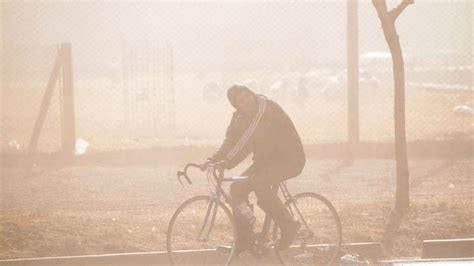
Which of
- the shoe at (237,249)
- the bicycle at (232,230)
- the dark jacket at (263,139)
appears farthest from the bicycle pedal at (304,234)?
the dark jacket at (263,139)

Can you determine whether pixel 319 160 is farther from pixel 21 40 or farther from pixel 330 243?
pixel 21 40

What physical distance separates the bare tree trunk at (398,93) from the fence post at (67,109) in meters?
5.89

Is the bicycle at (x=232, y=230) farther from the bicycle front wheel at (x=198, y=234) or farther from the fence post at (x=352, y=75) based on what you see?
the fence post at (x=352, y=75)

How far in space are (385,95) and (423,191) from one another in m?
12.8

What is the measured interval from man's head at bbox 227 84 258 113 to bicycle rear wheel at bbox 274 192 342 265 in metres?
0.95

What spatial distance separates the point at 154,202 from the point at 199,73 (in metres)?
17.6

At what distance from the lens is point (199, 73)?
2895 centimetres

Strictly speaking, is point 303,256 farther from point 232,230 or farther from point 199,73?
point 199,73

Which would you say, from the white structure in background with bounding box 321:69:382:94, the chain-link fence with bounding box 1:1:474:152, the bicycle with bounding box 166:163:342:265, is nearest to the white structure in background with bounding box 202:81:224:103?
the chain-link fence with bounding box 1:1:474:152

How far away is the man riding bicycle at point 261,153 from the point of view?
315 inches

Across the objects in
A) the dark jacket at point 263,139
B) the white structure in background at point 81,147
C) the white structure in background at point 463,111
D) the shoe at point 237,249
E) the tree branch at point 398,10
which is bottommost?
the white structure in background at point 463,111

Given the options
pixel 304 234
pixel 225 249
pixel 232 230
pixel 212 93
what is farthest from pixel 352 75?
pixel 212 93

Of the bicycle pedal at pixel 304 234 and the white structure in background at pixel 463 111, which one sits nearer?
the bicycle pedal at pixel 304 234

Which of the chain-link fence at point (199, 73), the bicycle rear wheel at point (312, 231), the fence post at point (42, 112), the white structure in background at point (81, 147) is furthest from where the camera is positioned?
the chain-link fence at point (199, 73)
